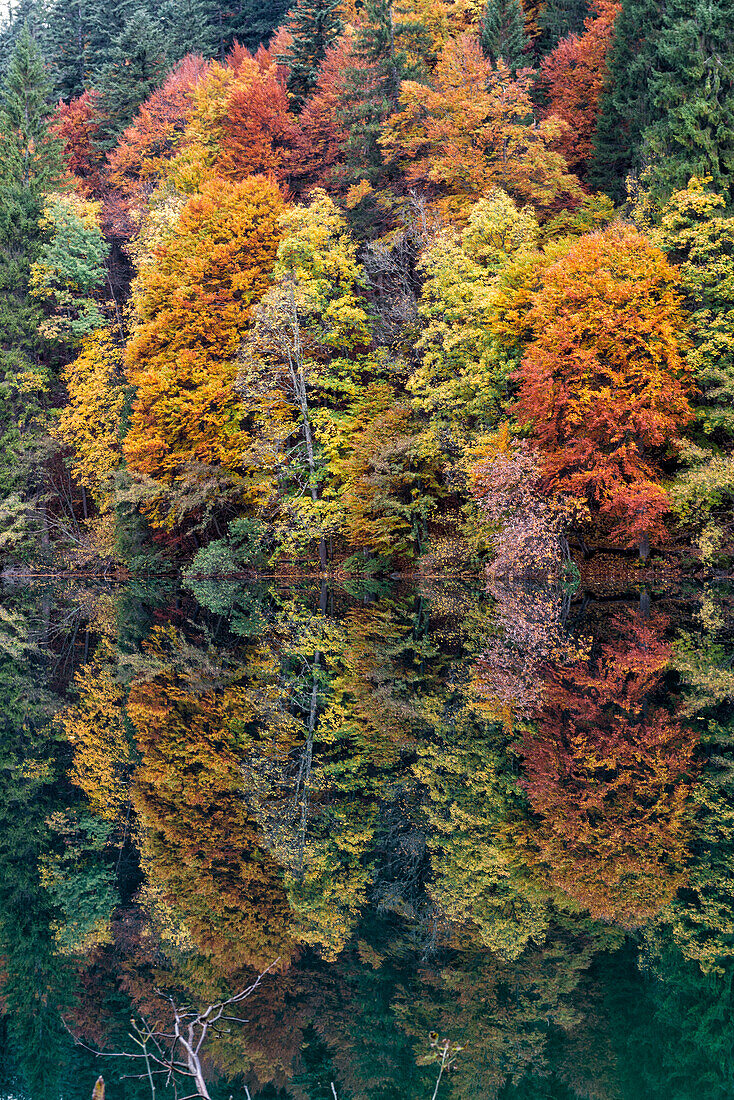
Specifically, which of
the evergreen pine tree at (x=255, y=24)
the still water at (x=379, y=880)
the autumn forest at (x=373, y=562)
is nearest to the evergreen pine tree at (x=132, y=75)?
the autumn forest at (x=373, y=562)

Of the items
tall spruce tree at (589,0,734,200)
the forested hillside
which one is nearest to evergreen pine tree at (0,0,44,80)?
the forested hillside

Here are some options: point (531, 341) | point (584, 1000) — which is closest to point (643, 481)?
point (531, 341)

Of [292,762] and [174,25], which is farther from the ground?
[174,25]

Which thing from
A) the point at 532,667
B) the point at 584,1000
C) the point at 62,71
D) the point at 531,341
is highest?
the point at 62,71

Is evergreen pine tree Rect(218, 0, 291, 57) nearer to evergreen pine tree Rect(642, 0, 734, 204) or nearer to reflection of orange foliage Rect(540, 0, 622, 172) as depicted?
reflection of orange foliage Rect(540, 0, 622, 172)

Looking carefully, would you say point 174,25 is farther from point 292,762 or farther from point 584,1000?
point 584,1000

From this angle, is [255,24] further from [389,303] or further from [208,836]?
[208,836]

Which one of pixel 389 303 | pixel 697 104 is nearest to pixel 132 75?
pixel 389 303
